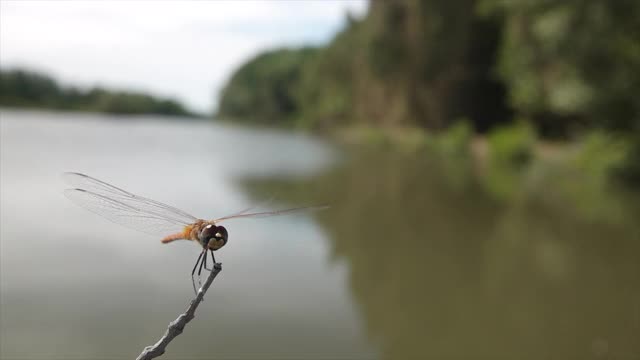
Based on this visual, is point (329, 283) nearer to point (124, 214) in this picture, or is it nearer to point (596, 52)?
point (124, 214)

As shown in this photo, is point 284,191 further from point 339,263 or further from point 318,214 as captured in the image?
point 339,263

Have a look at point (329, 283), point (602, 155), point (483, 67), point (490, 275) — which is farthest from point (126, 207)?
point (483, 67)

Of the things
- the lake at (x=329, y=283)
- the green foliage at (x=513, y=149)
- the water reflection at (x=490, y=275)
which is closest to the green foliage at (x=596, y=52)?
the water reflection at (x=490, y=275)

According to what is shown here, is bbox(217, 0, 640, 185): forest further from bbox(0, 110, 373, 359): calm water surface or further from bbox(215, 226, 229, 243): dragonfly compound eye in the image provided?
bbox(215, 226, 229, 243): dragonfly compound eye

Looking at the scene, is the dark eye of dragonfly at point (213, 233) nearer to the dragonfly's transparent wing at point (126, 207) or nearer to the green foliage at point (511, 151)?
the dragonfly's transparent wing at point (126, 207)

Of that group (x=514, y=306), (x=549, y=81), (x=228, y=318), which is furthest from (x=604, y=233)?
(x=549, y=81)

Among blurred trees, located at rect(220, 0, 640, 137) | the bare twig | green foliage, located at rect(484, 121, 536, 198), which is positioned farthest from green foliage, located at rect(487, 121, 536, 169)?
the bare twig
